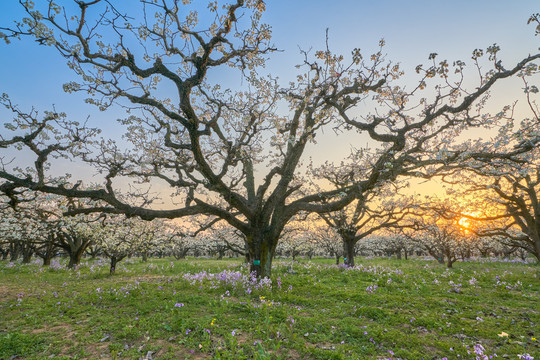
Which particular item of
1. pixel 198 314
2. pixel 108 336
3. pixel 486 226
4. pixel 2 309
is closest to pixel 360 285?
pixel 198 314

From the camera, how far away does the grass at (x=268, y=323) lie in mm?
6031

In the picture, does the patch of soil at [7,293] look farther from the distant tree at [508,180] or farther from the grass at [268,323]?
the distant tree at [508,180]

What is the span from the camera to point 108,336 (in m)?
6.93

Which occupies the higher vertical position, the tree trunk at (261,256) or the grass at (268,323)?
the tree trunk at (261,256)

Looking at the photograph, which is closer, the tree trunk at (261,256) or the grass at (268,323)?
the grass at (268,323)

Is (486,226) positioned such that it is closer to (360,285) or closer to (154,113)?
(360,285)

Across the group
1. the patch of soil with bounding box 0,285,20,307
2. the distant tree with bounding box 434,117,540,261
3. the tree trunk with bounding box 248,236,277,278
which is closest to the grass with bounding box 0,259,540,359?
the patch of soil with bounding box 0,285,20,307

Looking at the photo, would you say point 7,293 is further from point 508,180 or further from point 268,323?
point 508,180

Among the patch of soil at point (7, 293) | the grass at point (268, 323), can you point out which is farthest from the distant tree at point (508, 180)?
the patch of soil at point (7, 293)

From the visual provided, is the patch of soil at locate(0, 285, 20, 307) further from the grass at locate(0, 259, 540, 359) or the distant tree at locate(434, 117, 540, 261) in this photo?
the distant tree at locate(434, 117, 540, 261)

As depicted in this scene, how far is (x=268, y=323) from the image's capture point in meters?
6.59

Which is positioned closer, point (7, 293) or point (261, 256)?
point (261, 256)

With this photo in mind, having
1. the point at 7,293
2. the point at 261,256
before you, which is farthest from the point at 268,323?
the point at 7,293

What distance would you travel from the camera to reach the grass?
6031 millimetres
